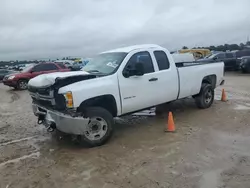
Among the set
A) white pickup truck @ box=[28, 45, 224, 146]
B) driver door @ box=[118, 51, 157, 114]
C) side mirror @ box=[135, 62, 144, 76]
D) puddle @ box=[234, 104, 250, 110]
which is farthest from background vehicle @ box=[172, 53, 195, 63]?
side mirror @ box=[135, 62, 144, 76]

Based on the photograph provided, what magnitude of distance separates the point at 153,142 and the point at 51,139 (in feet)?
7.56

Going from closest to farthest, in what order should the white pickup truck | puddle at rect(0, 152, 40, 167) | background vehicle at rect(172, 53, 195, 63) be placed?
puddle at rect(0, 152, 40, 167) < the white pickup truck < background vehicle at rect(172, 53, 195, 63)

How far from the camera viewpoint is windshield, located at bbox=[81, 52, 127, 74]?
6.29m

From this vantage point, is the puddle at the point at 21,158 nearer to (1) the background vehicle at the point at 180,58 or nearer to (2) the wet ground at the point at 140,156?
(2) the wet ground at the point at 140,156

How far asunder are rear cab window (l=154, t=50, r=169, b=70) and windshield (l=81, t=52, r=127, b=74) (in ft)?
3.14

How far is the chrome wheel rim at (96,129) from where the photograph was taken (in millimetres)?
5535

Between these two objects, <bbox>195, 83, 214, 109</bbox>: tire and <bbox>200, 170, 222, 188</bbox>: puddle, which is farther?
<bbox>195, 83, 214, 109</bbox>: tire

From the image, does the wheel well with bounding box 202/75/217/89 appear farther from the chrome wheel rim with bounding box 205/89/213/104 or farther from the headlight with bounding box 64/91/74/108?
the headlight with bounding box 64/91/74/108

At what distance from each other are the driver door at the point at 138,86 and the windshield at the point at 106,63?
0.22 meters

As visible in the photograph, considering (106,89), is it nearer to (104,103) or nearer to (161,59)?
(104,103)

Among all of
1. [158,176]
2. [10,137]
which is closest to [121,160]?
[158,176]

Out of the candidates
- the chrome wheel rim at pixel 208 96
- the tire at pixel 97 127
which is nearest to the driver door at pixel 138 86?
the tire at pixel 97 127

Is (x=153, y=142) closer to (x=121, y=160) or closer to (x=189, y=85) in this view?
(x=121, y=160)

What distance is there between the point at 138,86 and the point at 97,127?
1360mm
